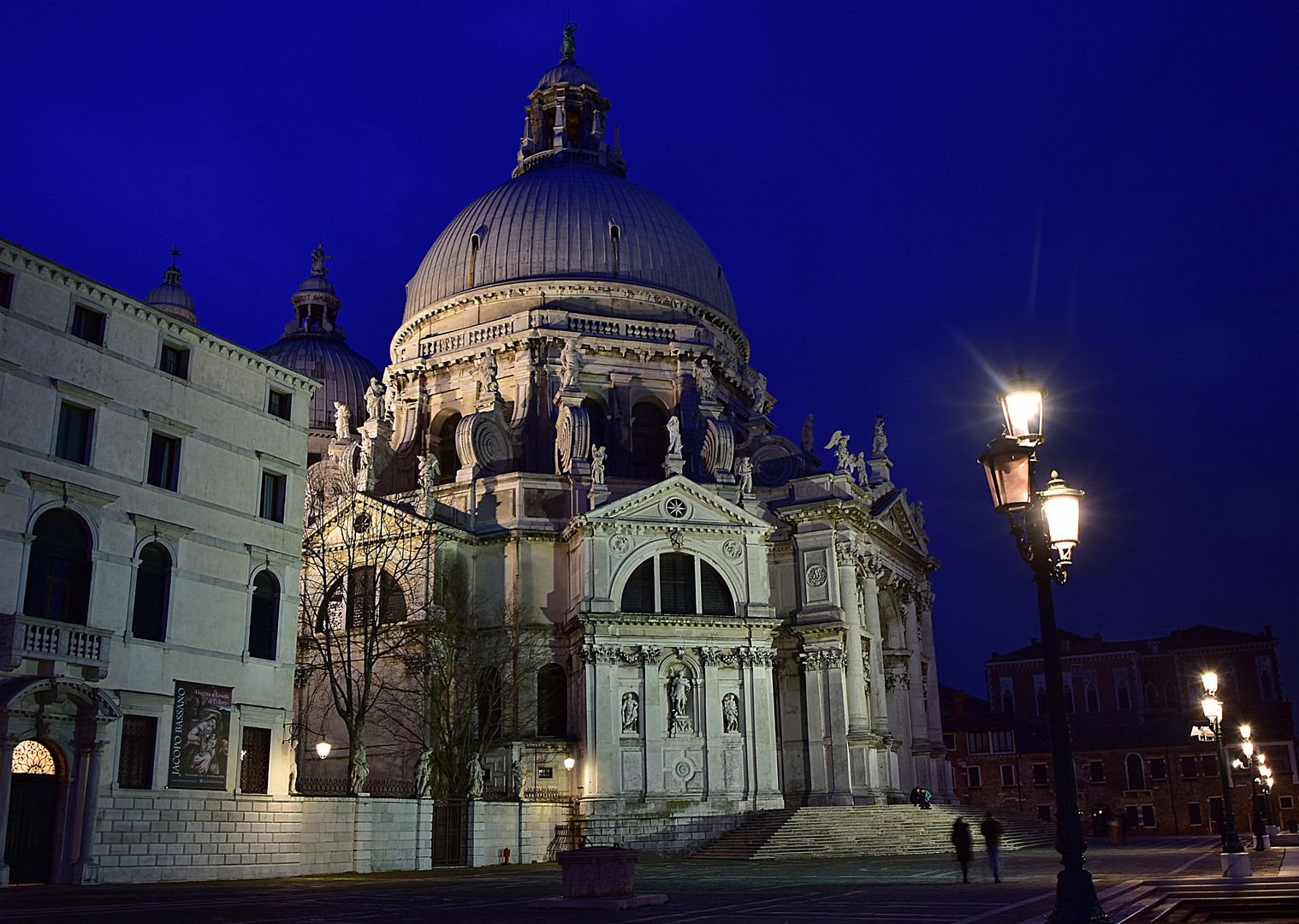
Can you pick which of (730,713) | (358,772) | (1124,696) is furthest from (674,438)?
(1124,696)

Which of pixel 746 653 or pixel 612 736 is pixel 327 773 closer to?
pixel 612 736

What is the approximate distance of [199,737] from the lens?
2609cm

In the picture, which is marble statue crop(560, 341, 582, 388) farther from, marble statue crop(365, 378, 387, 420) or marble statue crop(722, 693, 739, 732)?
marble statue crop(722, 693, 739, 732)

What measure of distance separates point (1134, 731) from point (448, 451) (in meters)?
46.0

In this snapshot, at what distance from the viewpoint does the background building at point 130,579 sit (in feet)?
76.0

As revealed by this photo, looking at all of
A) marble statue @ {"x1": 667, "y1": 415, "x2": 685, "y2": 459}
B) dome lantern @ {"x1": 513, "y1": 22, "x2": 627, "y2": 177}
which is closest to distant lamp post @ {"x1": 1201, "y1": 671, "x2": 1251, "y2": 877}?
marble statue @ {"x1": 667, "y1": 415, "x2": 685, "y2": 459}

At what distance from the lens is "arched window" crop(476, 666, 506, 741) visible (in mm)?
41312

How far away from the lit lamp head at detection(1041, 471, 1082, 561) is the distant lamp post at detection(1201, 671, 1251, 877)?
37.6 feet

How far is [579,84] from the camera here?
6444 centimetres

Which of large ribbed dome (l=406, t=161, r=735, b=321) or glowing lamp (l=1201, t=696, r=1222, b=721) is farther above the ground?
large ribbed dome (l=406, t=161, r=735, b=321)

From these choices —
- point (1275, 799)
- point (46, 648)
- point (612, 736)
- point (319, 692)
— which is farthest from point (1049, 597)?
point (1275, 799)

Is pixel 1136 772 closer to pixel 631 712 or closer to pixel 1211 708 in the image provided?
pixel 631 712

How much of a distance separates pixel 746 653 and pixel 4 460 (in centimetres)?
2668

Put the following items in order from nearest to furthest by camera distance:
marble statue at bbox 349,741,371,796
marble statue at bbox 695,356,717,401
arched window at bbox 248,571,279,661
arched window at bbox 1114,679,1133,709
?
arched window at bbox 248,571,279,661, marble statue at bbox 349,741,371,796, marble statue at bbox 695,356,717,401, arched window at bbox 1114,679,1133,709
